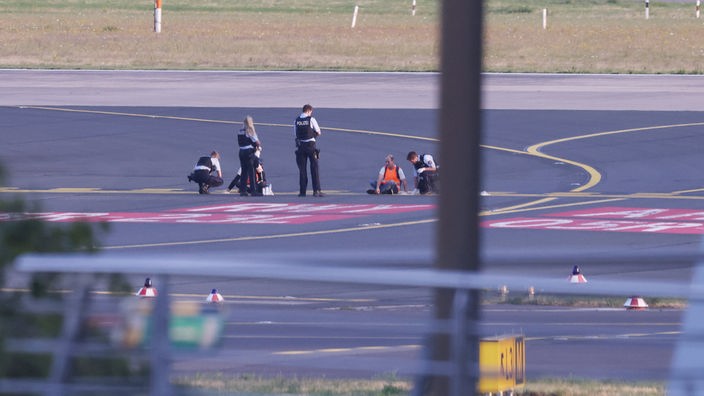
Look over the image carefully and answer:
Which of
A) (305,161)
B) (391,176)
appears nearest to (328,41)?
(391,176)

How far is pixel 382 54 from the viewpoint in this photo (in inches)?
2202

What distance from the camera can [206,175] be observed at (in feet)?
84.7

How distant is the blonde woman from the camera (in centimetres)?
2478

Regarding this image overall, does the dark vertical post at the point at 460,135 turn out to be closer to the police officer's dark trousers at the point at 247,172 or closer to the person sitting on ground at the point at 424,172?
the police officer's dark trousers at the point at 247,172

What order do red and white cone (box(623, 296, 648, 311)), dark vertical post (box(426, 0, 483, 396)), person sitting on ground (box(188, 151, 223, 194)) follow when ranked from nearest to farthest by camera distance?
1. dark vertical post (box(426, 0, 483, 396))
2. red and white cone (box(623, 296, 648, 311))
3. person sitting on ground (box(188, 151, 223, 194))

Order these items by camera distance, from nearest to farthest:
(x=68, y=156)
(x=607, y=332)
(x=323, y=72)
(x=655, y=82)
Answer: (x=607, y=332) → (x=68, y=156) → (x=655, y=82) → (x=323, y=72)

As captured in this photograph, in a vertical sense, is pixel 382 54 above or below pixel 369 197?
above

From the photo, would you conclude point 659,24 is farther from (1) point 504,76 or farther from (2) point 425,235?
(2) point 425,235

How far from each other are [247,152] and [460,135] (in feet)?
65.5

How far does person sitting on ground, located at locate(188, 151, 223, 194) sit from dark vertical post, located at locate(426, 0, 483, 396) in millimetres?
20923

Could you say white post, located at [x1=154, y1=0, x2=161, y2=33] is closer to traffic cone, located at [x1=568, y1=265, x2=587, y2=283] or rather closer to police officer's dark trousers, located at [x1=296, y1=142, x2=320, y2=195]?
police officer's dark trousers, located at [x1=296, y1=142, x2=320, y2=195]

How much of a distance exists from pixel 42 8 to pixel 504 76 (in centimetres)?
5076

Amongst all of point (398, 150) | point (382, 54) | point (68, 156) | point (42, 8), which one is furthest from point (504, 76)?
point (42, 8)

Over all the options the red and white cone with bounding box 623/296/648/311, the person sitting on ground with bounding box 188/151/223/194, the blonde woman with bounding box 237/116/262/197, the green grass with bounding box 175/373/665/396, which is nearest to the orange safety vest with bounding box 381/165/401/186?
the blonde woman with bounding box 237/116/262/197
